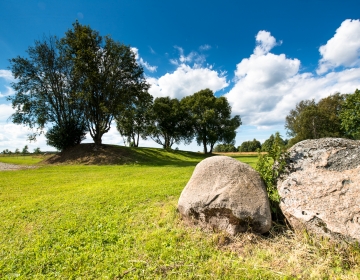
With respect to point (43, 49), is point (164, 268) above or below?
below

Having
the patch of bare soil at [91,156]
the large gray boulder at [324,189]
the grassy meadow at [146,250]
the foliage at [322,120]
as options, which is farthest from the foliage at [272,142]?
the foliage at [322,120]

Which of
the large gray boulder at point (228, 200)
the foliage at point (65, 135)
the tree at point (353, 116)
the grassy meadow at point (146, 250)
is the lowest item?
the grassy meadow at point (146, 250)

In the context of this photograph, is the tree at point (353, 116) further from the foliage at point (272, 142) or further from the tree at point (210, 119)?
the foliage at point (272, 142)

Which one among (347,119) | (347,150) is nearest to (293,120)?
(347,119)

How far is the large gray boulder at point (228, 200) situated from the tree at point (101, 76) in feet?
69.3

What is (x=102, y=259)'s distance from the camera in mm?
3848

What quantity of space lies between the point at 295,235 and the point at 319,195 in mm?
1049

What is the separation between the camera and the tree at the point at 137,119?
26.2 m

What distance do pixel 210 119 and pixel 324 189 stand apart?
124 ft

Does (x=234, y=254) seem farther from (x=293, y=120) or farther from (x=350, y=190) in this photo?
(x=293, y=120)

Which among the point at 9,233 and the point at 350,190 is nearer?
the point at 350,190

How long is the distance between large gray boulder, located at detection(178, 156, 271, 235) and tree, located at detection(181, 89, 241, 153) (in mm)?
35887

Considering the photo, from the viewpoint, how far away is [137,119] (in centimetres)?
3622

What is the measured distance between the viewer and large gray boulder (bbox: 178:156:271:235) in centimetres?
448
